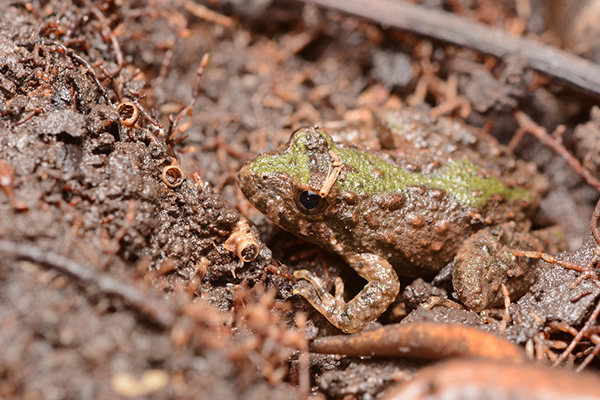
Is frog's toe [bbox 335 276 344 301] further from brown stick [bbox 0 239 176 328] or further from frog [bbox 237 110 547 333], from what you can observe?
brown stick [bbox 0 239 176 328]

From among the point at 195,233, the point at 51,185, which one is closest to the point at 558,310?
the point at 195,233

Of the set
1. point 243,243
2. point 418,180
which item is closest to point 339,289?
point 243,243

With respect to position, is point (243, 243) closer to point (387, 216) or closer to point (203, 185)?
point (203, 185)

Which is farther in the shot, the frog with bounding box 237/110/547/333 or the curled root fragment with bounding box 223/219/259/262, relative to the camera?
the frog with bounding box 237/110/547/333

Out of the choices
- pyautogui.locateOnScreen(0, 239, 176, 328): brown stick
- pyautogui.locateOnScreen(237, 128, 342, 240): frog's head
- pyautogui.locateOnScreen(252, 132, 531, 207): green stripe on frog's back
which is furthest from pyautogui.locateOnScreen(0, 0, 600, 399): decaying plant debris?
pyautogui.locateOnScreen(252, 132, 531, 207): green stripe on frog's back

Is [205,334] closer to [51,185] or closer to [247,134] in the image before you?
[51,185]
